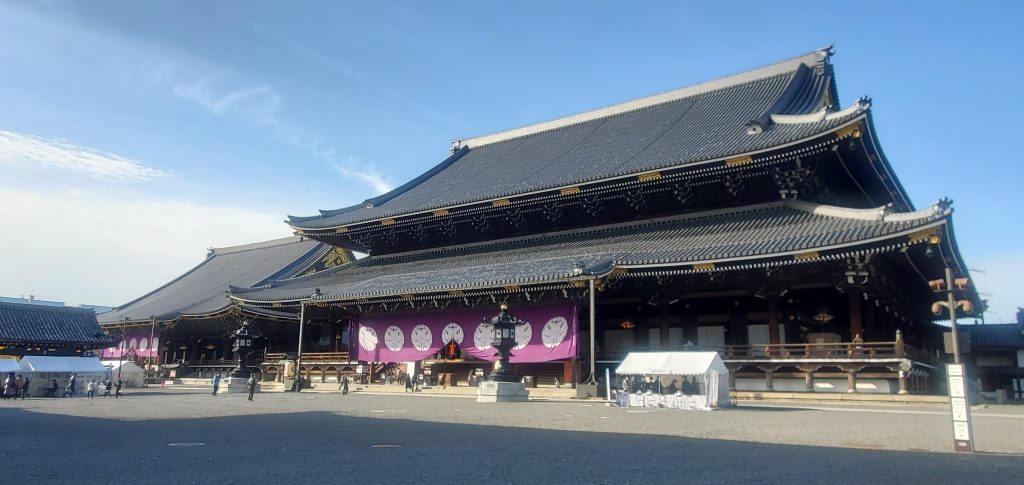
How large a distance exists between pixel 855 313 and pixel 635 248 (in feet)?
27.1

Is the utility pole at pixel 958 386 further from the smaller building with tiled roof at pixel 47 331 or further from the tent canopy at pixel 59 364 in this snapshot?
the smaller building with tiled roof at pixel 47 331

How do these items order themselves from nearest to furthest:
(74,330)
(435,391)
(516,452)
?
(516,452) < (435,391) < (74,330)

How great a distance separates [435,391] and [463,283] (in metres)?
5.32

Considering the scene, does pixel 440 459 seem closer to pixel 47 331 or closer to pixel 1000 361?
pixel 47 331

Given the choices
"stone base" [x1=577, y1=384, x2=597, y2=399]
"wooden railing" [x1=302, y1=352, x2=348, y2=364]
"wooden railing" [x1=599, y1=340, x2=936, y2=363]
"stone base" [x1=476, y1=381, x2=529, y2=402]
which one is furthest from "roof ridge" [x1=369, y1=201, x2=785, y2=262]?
"stone base" [x1=476, y1=381, x2=529, y2=402]

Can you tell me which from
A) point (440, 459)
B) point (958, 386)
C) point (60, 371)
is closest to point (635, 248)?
point (958, 386)

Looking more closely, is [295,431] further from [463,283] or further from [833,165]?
[833,165]

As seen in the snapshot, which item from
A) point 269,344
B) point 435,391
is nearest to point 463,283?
point 435,391

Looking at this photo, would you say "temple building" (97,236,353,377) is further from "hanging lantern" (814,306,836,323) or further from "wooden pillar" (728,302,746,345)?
"hanging lantern" (814,306,836,323)

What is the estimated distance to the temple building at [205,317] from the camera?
47.1 metres

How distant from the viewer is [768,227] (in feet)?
85.4

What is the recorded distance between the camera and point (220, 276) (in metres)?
60.1

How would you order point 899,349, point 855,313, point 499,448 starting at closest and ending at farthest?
point 499,448 < point 899,349 < point 855,313

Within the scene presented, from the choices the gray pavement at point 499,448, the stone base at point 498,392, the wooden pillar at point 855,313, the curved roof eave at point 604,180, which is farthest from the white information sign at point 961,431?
the curved roof eave at point 604,180
